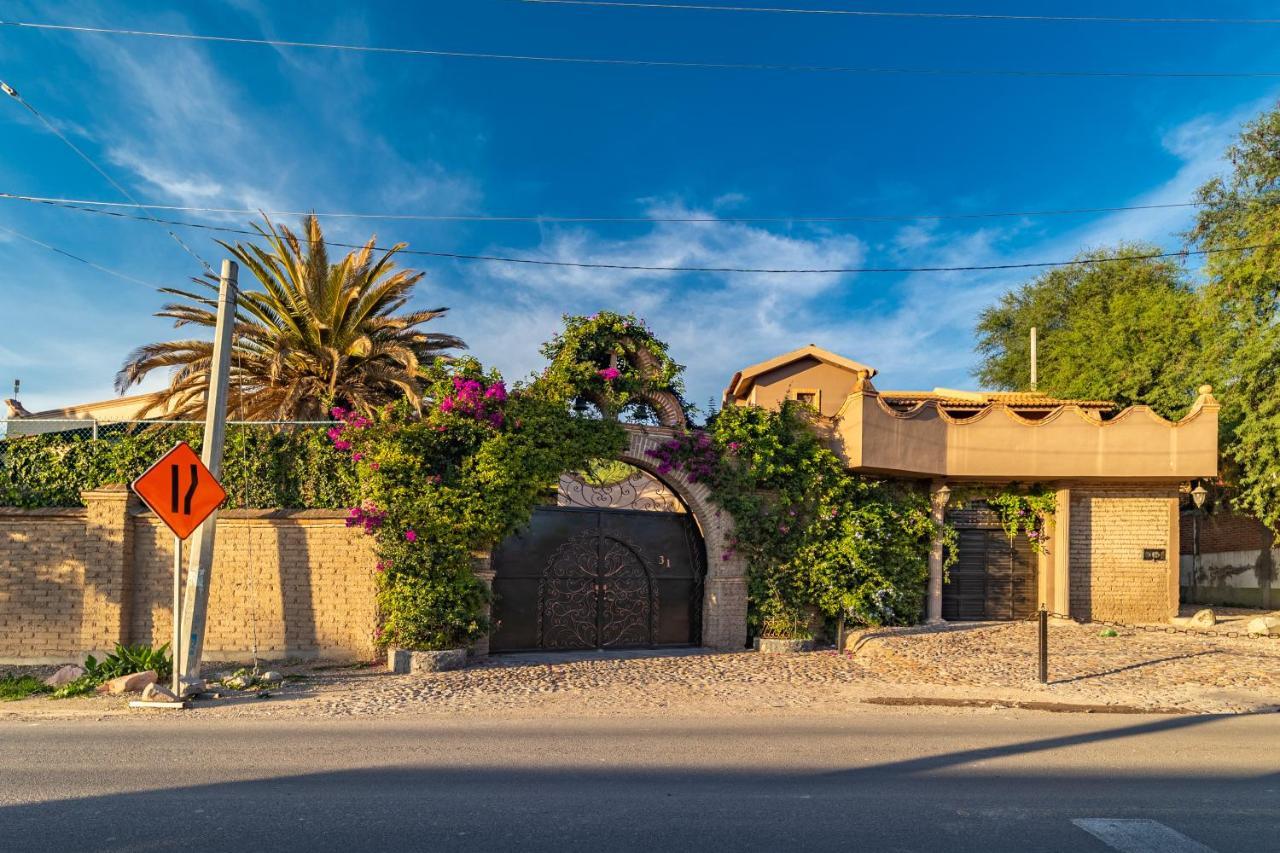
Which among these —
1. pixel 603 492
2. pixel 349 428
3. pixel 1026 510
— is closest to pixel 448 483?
pixel 349 428

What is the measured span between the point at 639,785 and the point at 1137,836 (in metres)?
3.08

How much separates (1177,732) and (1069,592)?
Result: 9072 mm

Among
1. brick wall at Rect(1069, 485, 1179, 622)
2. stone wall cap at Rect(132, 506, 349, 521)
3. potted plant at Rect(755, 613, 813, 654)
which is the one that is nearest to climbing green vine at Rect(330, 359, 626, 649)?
stone wall cap at Rect(132, 506, 349, 521)

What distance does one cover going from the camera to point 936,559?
16.0 metres

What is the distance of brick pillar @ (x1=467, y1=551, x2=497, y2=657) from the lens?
1209 centimetres

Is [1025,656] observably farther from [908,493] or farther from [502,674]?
[502,674]

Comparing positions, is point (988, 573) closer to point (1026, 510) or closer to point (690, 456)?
point (1026, 510)

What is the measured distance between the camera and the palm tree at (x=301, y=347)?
15320mm

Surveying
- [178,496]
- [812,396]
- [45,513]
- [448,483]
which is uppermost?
[812,396]

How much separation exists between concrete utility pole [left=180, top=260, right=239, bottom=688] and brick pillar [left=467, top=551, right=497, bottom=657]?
11.6 feet

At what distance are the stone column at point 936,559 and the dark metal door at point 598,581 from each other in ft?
16.2

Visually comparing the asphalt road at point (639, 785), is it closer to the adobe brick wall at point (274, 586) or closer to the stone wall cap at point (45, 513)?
the adobe brick wall at point (274, 586)

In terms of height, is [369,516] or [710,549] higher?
[369,516]

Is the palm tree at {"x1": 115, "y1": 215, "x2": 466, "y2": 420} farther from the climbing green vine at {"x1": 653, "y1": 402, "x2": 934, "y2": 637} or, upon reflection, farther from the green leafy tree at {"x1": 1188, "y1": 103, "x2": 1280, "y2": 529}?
the green leafy tree at {"x1": 1188, "y1": 103, "x2": 1280, "y2": 529}
